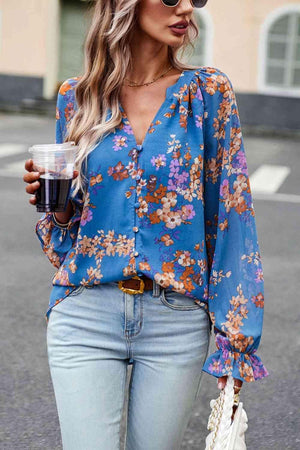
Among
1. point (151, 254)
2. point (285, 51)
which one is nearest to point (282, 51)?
point (285, 51)

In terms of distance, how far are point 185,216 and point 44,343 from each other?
3081 mm

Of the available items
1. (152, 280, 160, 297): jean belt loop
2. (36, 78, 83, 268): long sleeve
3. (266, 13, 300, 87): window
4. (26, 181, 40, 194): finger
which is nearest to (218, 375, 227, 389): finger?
(152, 280, 160, 297): jean belt loop

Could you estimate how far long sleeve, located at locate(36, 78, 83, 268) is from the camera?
8.28 ft

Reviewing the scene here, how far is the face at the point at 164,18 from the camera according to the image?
2.45m

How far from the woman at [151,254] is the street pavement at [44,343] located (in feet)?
5.48

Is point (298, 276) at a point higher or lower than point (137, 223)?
lower

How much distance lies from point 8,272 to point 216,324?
187 inches

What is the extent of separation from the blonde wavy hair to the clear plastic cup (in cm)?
7

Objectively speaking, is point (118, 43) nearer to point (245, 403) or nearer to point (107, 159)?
point (107, 159)

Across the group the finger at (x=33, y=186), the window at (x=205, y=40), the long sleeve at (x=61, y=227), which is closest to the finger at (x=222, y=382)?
the long sleeve at (x=61, y=227)

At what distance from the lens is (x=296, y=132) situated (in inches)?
846

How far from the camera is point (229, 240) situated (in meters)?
2.46

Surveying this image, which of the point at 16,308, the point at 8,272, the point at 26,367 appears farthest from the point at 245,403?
the point at 8,272

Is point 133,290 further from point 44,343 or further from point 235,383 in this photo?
point 44,343
